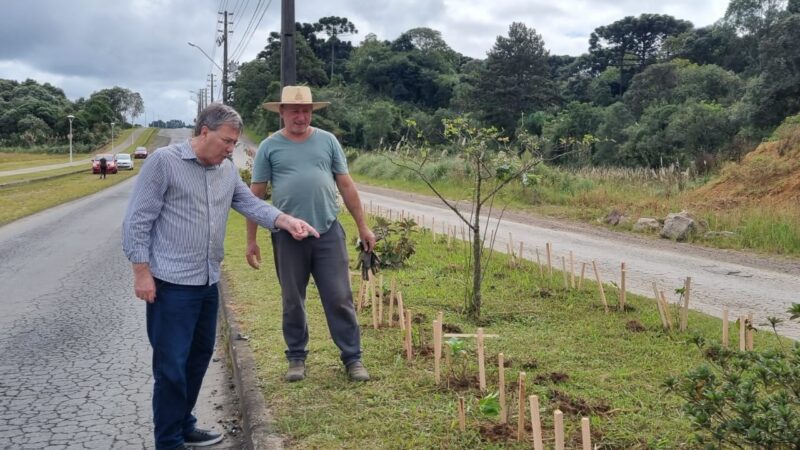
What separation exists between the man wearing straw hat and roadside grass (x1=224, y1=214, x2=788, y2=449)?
0.89 ft

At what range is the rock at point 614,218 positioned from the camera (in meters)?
14.8

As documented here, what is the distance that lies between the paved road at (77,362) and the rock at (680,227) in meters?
9.36

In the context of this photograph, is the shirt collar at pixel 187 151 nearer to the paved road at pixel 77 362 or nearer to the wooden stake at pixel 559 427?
the paved road at pixel 77 362

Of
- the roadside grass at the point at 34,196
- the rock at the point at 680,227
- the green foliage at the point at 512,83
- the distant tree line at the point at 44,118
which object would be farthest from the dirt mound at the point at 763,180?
the distant tree line at the point at 44,118

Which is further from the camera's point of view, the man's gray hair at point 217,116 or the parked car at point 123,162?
the parked car at point 123,162

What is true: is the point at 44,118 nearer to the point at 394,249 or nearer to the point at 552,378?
the point at 394,249

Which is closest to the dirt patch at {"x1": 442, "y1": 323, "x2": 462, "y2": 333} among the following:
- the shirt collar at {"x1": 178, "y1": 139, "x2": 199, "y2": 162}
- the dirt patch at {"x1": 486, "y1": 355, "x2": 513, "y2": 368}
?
the dirt patch at {"x1": 486, "y1": 355, "x2": 513, "y2": 368}

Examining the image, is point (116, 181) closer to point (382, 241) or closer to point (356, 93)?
point (382, 241)

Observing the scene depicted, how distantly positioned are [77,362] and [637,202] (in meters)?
13.9

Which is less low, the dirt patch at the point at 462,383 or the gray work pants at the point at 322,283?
the gray work pants at the point at 322,283

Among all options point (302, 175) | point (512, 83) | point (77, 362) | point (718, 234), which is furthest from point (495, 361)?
point (512, 83)

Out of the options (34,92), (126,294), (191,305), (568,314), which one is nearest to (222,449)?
(191,305)

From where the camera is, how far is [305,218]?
14.4 feet

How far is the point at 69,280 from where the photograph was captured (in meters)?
9.02
